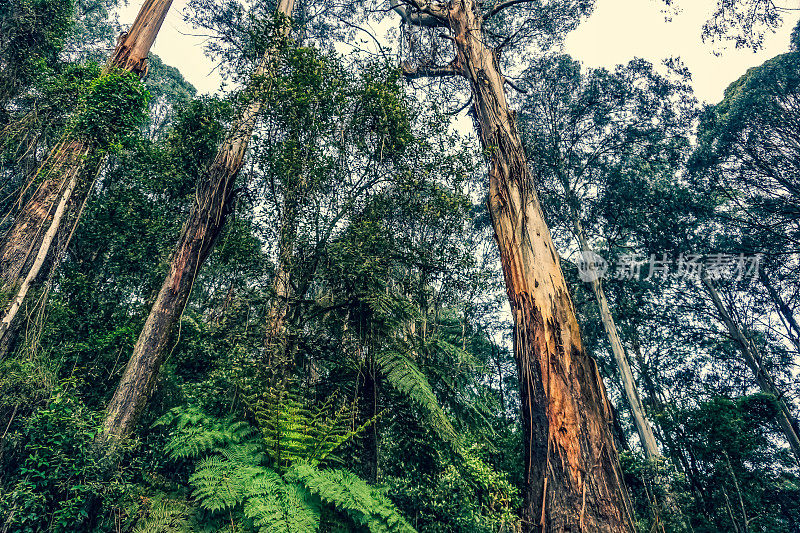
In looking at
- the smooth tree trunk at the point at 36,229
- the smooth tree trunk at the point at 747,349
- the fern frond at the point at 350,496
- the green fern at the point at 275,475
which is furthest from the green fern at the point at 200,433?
the smooth tree trunk at the point at 747,349

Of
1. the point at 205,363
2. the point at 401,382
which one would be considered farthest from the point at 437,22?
the point at 205,363

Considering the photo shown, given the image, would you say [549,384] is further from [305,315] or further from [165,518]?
[165,518]

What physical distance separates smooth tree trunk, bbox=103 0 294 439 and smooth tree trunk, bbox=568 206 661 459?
382 inches

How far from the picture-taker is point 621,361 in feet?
33.5

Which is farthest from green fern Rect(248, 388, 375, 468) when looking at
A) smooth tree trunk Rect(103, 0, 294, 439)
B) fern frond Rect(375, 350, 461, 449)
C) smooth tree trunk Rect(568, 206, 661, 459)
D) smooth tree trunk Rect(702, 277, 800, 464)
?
smooth tree trunk Rect(702, 277, 800, 464)

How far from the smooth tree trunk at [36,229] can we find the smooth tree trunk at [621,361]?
11.4 metres

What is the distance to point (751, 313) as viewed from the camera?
13.0 meters

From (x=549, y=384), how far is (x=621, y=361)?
29.4ft

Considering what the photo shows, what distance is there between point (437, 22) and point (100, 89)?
5.69m

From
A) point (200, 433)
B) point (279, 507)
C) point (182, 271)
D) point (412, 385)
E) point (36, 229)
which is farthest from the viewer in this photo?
point (182, 271)

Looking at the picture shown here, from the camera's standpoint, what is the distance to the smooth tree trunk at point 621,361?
9.05m

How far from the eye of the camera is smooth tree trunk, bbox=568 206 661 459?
29.7 feet

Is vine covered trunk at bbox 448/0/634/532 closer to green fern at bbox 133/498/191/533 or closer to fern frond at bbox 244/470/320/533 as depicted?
fern frond at bbox 244/470/320/533

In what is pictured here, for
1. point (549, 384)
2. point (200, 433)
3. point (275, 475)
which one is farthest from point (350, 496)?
point (549, 384)
